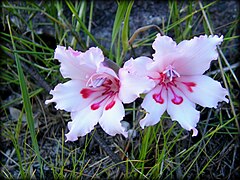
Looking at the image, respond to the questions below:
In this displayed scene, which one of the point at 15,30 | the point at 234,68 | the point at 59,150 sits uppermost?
the point at 15,30

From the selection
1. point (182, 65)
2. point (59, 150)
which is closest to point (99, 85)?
point (182, 65)

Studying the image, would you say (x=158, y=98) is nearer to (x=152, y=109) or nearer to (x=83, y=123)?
(x=152, y=109)

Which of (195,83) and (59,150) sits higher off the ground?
(195,83)

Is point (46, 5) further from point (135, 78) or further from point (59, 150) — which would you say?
point (135, 78)

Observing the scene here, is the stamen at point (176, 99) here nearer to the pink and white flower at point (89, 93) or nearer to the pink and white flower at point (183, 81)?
the pink and white flower at point (183, 81)

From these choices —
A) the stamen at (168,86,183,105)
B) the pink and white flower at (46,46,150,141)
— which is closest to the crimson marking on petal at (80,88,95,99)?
the pink and white flower at (46,46,150,141)

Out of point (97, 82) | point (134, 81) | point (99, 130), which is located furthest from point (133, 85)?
point (99, 130)
